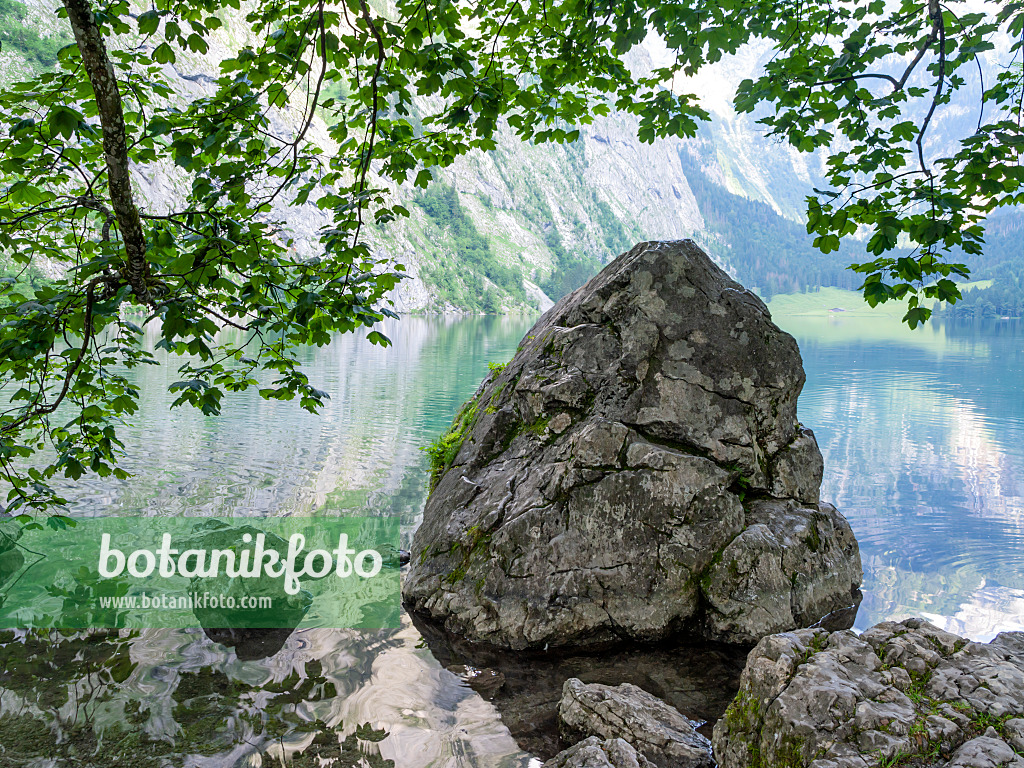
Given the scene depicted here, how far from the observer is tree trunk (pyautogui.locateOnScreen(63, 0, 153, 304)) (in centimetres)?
352

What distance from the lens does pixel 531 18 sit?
583 cm

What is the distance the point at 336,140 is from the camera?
550 centimetres

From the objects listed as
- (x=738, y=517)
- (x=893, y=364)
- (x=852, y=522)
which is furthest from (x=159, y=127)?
(x=893, y=364)

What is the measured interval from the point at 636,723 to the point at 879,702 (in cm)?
207

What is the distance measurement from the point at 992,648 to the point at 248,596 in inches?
344

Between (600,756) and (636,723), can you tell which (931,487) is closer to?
(636,723)

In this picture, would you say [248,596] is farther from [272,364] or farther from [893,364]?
[893,364]

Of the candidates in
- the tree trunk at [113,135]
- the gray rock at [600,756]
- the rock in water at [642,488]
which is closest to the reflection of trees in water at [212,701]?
the gray rock at [600,756]

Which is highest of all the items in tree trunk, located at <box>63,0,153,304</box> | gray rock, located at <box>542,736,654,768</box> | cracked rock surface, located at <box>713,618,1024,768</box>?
tree trunk, located at <box>63,0,153,304</box>

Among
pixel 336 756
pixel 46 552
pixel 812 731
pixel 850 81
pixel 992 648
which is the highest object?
pixel 850 81

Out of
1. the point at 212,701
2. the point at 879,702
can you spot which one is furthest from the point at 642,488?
the point at 212,701

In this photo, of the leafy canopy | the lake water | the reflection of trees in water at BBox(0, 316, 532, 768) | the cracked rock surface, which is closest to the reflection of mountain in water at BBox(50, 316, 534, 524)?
the lake water

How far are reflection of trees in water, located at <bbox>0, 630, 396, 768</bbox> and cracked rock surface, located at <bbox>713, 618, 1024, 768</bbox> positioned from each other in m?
3.36

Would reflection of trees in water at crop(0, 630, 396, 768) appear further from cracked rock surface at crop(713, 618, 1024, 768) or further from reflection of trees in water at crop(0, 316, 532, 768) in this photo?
cracked rock surface at crop(713, 618, 1024, 768)
